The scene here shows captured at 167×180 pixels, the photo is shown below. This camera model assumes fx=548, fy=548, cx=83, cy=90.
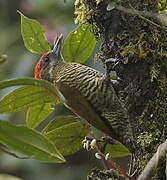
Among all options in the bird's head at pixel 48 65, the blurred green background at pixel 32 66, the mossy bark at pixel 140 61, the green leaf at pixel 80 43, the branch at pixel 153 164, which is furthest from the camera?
the blurred green background at pixel 32 66

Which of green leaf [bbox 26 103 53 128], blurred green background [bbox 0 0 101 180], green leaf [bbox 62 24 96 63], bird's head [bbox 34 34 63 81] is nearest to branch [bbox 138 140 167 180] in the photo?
green leaf [bbox 26 103 53 128]

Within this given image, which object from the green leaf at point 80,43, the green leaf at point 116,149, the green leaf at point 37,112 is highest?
the green leaf at point 80,43

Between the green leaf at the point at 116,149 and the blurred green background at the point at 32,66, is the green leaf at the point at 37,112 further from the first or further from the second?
the blurred green background at the point at 32,66

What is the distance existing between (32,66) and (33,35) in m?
2.04

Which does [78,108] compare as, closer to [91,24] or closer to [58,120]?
[58,120]

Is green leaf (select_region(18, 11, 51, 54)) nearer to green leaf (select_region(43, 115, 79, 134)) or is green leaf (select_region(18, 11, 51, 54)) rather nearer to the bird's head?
green leaf (select_region(43, 115, 79, 134))

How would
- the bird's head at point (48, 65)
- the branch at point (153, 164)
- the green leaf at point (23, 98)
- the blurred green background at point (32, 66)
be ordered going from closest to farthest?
the branch at point (153, 164) → the green leaf at point (23, 98) → the bird's head at point (48, 65) → the blurred green background at point (32, 66)

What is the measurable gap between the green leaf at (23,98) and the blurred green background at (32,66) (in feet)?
5.39

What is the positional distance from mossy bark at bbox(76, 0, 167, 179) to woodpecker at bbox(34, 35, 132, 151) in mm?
73

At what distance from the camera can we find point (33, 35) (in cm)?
195

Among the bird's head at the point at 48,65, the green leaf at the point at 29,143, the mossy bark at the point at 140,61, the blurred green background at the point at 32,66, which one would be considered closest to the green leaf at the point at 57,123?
the mossy bark at the point at 140,61

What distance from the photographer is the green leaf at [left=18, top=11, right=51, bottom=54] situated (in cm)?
192

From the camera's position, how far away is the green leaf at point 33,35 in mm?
1923

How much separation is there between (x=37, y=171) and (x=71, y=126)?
2114 mm
